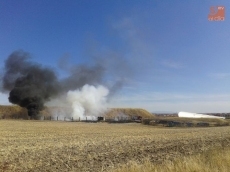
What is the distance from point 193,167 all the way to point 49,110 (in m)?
141

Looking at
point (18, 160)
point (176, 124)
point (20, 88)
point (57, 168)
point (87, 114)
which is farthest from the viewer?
point (87, 114)

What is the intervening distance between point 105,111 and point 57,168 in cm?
14319

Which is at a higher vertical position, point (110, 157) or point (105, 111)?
point (105, 111)

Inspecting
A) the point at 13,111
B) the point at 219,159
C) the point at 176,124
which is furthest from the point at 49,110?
the point at 219,159

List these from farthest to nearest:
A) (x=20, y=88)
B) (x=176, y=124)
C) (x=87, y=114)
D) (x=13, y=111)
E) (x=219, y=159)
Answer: (x=87, y=114) → (x=13, y=111) → (x=20, y=88) → (x=176, y=124) → (x=219, y=159)

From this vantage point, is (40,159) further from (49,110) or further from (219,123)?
(49,110)

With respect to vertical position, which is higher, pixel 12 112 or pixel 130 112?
pixel 130 112

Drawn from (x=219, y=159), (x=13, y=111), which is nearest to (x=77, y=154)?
(x=219, y=159)

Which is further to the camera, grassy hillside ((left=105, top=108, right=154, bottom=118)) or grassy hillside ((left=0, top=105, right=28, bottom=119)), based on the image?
grassy hillside ((left=105, top=108, right=154, bottom=118))

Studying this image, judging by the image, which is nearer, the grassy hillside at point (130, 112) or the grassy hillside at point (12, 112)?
the grassy hillside at point (12, 112)

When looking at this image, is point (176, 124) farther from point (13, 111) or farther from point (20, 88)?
point (13, 111)

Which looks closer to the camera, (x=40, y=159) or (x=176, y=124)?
(x=40, y=159)

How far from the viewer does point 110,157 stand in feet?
68.7

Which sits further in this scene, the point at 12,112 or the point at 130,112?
the point at 130,112
